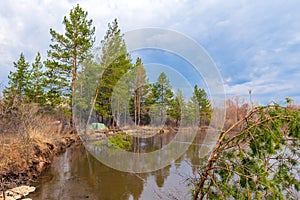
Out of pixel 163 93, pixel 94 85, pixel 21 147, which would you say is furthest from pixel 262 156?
pixel 94 85

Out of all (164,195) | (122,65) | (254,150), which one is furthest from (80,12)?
(254,150)

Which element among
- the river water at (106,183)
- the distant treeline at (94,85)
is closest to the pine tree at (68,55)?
the distant treeline at (94,85)

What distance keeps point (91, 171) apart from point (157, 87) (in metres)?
3.36

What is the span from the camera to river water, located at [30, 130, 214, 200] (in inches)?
159

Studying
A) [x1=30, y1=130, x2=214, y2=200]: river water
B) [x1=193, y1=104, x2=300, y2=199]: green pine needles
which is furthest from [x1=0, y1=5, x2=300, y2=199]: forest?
[x1=30, y1=130, x2=214, y2=200]: river water

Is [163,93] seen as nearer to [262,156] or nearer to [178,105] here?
[178,105]

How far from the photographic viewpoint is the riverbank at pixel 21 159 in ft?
14.9

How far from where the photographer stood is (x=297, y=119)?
154 cm

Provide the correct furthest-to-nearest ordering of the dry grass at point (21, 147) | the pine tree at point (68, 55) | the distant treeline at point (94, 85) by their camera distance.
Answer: the pine tree at point (68, 55), the distant treeline at point (94, 85), the dry grass at point (21, 147)

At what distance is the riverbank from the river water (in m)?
0.31

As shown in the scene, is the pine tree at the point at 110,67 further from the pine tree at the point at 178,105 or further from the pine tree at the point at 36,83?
the pine tree at the point at 36,83

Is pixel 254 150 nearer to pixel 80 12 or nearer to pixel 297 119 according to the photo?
pixel 297 119

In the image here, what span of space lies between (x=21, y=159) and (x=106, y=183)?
248cm

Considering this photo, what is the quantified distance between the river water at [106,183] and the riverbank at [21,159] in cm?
31
